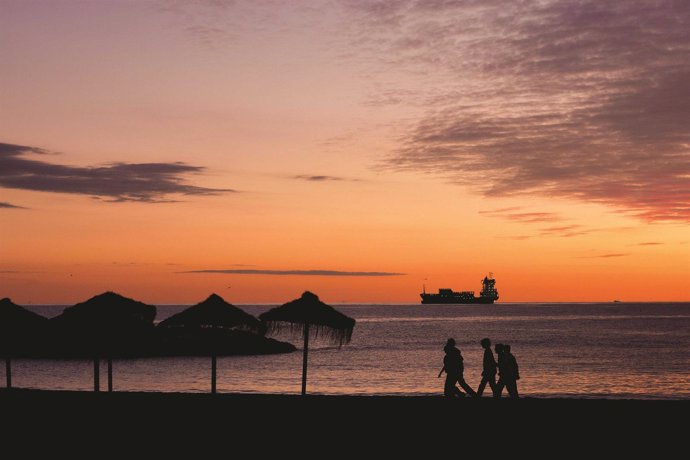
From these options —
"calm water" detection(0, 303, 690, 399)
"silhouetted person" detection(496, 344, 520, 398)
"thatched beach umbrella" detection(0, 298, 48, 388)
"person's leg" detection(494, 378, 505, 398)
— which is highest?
"thatched beach umbrella" detection(0, 298, 48, 388)

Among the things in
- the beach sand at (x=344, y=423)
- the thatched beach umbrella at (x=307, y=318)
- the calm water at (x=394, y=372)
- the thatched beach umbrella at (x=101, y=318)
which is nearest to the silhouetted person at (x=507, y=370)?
the beach sand at (x=344, y=423)

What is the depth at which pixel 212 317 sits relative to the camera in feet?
68.9

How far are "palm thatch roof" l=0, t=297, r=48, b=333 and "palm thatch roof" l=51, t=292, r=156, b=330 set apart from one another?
1.12 metres

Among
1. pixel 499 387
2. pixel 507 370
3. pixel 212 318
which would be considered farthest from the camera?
pixel 212 318

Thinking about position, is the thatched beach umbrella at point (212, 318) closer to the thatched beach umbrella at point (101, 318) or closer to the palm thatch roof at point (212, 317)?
the palm thatch roof at point (212, 317)

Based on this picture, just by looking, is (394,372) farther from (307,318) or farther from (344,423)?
(344,423)

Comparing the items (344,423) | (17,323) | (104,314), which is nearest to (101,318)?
(104,314)

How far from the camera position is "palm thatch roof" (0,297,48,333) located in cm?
2212

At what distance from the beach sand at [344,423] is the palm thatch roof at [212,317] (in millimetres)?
2083

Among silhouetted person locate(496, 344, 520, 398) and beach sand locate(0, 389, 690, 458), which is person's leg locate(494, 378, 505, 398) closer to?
silhouetted person locate(496, 344, 520, 398)

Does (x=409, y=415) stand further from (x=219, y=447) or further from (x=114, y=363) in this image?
(x=114, y=363)

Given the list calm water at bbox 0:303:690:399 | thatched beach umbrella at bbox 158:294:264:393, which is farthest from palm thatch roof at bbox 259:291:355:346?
calm water at bbox 0:303:690:399

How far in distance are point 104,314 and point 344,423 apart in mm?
8610

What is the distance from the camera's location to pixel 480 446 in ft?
43.0
